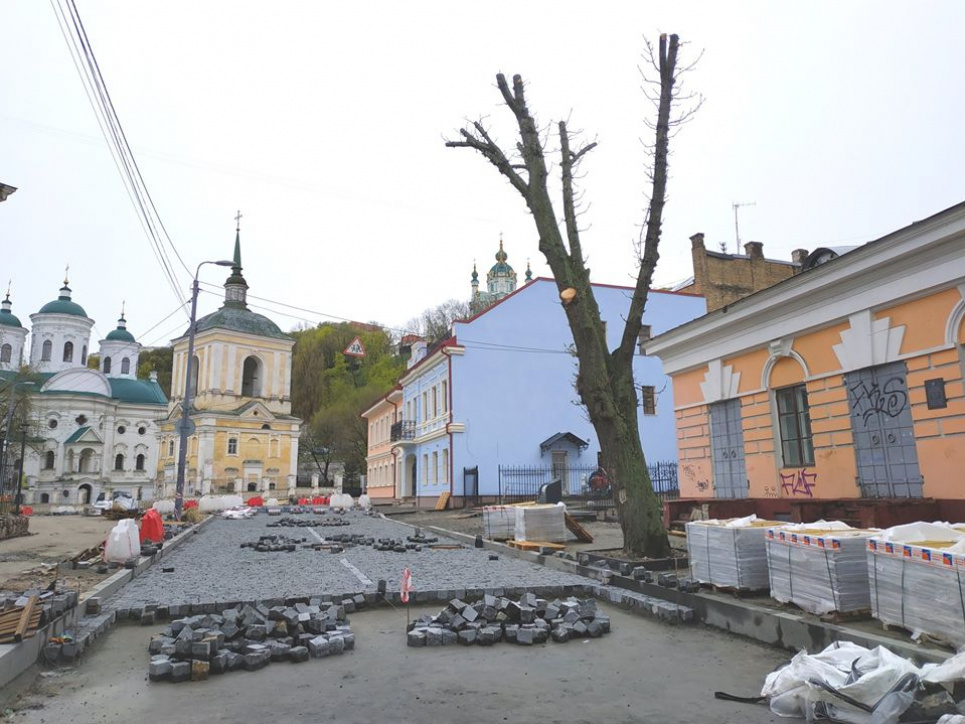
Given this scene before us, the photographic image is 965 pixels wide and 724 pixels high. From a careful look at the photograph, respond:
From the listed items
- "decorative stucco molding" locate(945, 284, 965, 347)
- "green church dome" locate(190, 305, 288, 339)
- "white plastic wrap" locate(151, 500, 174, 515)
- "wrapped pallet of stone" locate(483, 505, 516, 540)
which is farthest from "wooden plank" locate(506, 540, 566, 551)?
"green church dome" locate(190, 305, 288, 339)

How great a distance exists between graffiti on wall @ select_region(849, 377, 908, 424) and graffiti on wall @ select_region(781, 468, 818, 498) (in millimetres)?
1541

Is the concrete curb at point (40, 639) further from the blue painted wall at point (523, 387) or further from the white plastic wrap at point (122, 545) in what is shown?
the blue painted wall at point (523, 387)

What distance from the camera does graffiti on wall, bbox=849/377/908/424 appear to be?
32.4 ft

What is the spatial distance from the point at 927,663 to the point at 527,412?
2666 cm

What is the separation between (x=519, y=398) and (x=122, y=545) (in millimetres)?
21647

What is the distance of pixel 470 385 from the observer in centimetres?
2988

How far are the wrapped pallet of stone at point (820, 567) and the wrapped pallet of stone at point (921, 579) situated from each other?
0.23 meters

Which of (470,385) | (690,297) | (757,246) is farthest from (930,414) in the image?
(757,246)

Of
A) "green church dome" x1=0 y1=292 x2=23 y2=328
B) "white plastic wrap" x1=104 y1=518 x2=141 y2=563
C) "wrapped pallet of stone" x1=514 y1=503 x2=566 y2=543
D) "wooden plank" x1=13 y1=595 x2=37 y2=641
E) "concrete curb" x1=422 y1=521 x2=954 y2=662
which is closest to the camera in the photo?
"concrete curb" x1=422 y1=521 x2=954 y2=662

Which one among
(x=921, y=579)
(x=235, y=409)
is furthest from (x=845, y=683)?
(x=235, y=409)

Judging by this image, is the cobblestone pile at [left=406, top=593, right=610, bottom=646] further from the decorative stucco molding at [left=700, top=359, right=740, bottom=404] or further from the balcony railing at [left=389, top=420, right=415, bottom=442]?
the balcony railing at [left=389, top=420, right=415, bottom=442]

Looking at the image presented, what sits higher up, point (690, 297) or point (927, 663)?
point (690, 297)

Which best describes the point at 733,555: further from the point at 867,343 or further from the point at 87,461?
the point at 87,461

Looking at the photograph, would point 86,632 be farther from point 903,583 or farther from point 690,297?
point 690,297
